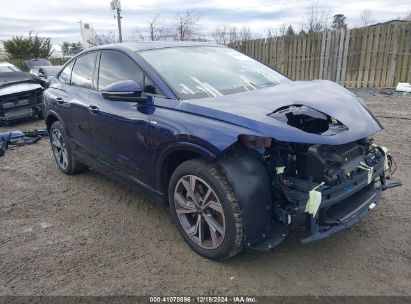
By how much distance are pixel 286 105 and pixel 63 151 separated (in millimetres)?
3620

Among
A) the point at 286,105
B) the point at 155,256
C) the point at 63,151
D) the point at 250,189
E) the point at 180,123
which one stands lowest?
the point at 155,256

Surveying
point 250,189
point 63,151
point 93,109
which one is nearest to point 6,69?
point 63,151

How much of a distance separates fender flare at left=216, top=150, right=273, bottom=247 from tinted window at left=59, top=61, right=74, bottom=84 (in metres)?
3.12

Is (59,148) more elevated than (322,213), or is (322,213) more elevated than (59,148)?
(322,213)

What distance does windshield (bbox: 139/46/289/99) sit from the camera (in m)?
3.27

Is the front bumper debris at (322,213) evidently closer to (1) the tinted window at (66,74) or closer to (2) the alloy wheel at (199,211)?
(2) the alloy wheel at (199,211)

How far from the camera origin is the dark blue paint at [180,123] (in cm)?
260

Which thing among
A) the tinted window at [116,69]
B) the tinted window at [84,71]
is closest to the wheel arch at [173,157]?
the tinted window at [116,69]

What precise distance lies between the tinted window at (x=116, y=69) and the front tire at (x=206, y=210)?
1.07m

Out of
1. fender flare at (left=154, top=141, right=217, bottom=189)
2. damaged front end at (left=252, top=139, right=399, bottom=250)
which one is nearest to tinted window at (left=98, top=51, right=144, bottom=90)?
fender flare at (left=154, top=141, right=217, bottom=189)

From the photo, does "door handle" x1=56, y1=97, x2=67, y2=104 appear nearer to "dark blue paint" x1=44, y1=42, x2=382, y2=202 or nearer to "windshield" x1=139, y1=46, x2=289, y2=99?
"dark blue paint" x1=44, y1=42, x2=382, y2=202

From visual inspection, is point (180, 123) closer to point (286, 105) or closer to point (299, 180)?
point (286, 105)

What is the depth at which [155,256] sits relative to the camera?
312 centimetres

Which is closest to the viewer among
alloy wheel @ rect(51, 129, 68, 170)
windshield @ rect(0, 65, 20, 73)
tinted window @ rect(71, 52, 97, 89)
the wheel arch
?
the wheel arch
